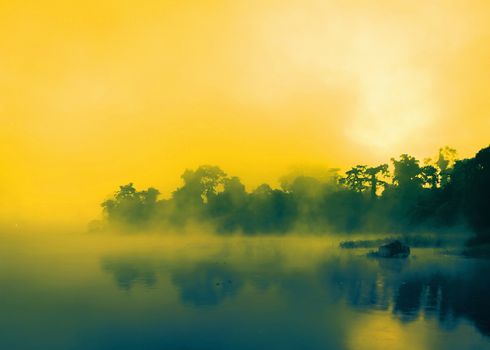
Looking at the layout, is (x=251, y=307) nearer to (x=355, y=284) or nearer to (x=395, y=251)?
(x=355, y=284)

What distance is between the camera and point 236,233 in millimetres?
167375

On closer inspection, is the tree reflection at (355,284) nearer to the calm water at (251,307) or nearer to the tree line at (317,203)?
the calm water at (251,307)

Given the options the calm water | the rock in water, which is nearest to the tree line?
the rock in water

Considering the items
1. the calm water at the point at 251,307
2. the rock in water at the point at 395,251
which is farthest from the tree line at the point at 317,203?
the calm water at the point at 251,307

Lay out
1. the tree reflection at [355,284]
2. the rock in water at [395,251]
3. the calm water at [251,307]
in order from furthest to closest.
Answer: the rock in water at [395,251], the tree reflection at [355,284], the calm water at [251,307]

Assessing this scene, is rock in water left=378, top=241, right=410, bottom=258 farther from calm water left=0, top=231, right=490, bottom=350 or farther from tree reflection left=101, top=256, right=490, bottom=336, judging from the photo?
calm water left=0, top=231, right=490, bottom=350

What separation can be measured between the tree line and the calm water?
46.7m

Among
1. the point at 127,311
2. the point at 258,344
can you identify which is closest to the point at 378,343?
the point at 258,344

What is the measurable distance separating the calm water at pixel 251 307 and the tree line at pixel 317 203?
46.7 meters

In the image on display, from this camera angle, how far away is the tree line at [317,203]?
4208 inches

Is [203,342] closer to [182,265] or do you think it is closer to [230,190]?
[182,265]

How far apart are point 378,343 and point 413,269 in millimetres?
33400

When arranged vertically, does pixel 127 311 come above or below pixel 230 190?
below

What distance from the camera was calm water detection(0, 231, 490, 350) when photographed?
2642cm
